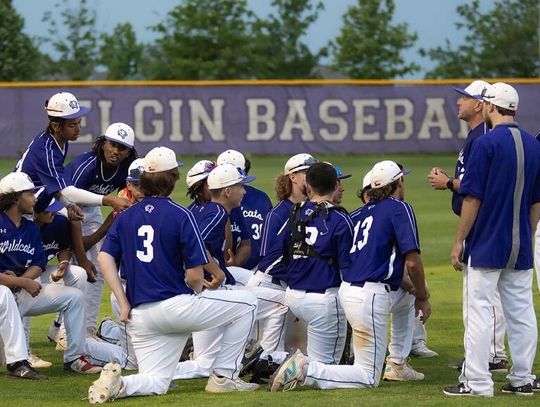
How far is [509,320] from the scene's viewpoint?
8.22 m

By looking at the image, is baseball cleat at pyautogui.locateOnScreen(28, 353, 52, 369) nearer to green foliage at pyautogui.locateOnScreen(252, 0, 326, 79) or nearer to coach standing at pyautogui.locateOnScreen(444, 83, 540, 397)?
coach standing at pyautogui.locateOnScreen(444, 83, 540, 397)

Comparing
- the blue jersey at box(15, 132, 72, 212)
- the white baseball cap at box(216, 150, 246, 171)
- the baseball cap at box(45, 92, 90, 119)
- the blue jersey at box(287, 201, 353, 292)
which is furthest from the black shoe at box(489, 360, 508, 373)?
the baseball cap at box(45, 92, 90, 119)

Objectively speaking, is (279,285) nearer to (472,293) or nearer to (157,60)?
(472,293)

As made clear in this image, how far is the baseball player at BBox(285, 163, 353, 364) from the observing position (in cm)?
881

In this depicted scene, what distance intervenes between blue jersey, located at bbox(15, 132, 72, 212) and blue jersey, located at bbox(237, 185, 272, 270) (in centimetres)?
147

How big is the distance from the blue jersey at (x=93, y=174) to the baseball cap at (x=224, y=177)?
171cm

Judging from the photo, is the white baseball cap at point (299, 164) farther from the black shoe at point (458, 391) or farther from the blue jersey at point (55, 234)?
the black shoe at point (458, 391)

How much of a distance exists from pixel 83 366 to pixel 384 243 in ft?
8.25

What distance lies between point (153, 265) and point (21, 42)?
107 ft

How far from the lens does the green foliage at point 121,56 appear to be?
4372 centimetres

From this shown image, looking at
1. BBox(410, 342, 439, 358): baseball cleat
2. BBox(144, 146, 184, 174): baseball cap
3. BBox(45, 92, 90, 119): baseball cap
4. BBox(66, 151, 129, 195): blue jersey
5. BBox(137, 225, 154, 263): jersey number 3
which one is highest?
BBox(45, 92, 90, 119): baseball cap

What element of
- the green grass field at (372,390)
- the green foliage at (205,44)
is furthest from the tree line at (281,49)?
the green grass field at (372,390)

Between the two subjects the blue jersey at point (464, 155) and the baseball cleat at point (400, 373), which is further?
the baseball cleat at point (400, 373)

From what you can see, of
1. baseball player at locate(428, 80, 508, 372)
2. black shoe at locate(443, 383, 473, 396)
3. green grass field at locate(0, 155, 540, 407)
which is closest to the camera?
green grass field at locate(0, 155, 540, 407)
